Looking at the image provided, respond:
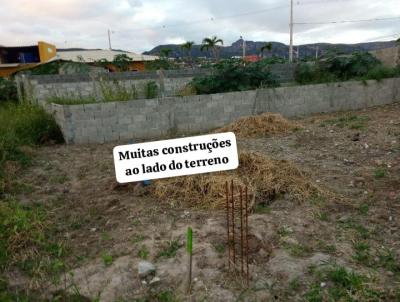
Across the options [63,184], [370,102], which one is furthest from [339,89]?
[63,184]

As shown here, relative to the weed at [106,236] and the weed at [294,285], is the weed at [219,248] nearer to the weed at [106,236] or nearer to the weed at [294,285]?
the weed at [294,285]

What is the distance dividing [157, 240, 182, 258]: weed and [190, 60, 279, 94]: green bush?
589 cm

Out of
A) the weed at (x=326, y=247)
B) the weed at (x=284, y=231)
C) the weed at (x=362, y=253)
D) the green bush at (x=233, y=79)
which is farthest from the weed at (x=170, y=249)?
the green bush at (x=233, y=79)

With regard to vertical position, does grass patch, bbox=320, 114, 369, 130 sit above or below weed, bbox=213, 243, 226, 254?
above

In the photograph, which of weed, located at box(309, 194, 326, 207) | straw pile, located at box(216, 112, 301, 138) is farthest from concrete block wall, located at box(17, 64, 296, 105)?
weed, located at box(309, 194, 326, 207)

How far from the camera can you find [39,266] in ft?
7.79

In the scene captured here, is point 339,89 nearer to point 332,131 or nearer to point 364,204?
point 332,131

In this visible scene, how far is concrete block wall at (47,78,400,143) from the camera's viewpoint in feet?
19.9

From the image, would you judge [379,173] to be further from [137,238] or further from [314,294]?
[137,238]

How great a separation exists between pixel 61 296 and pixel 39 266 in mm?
387

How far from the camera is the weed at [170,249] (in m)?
2.47

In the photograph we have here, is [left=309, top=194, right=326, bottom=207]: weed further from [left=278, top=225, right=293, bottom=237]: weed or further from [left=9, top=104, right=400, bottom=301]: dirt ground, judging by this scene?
[left=278, top=225, right=293, bottom=237]: weed

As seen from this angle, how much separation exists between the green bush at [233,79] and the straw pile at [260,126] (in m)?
1.56

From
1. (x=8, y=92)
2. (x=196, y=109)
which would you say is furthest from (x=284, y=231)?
(x=8, y=92)
